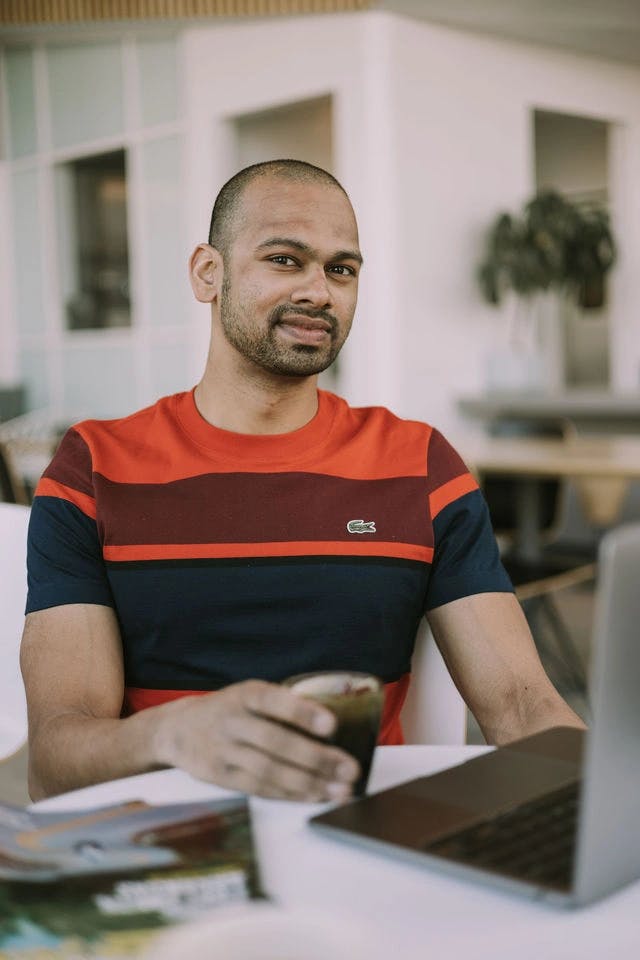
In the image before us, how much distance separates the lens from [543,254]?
22.0 feet

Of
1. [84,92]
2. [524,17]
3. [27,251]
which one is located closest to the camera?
[524,17]

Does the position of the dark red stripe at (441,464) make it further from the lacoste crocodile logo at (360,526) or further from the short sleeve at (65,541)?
the short sleeve at (65,541)

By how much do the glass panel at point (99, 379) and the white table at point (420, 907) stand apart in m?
7.40

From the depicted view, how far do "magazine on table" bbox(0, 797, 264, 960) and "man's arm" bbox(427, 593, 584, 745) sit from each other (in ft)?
1.80

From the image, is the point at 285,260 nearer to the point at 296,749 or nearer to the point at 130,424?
the point at 130,424

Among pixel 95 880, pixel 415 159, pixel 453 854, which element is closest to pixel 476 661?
pixel 453 854

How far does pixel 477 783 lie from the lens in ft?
3.10

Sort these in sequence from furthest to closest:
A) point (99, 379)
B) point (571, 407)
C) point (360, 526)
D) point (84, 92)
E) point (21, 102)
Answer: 1. point (21, 102)
2. point (99, 379)
3. point (84, 92)
4. point (571, 407)
5. point (360, 526)

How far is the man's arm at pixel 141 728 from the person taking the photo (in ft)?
2.90

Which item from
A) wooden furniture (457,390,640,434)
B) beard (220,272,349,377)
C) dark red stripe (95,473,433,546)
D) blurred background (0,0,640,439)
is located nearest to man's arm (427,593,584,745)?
dark red stripe (95,473,433,546)

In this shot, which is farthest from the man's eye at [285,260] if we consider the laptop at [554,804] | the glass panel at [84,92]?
the glass panel at [84,92]

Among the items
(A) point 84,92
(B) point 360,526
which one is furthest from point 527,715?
(A) point 84,92

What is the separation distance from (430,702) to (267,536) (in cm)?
33

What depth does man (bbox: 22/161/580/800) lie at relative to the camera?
141 centimetres
